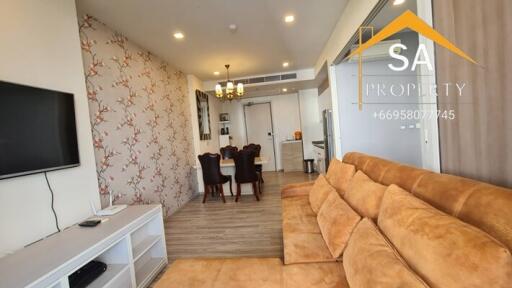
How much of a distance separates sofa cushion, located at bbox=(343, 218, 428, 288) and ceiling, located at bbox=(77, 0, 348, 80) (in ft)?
7.73

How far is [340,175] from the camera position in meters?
2.17

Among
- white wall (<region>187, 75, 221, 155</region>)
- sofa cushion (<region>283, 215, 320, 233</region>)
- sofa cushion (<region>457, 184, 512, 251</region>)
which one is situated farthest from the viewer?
white wall (<region>187, 75, 221, 155</region>)

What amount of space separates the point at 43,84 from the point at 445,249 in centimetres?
246

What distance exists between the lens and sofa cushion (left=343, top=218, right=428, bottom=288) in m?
0.80

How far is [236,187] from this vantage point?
4.62 m

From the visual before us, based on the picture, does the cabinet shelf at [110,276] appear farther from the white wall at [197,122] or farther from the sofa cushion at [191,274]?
the white wall at [197,122]

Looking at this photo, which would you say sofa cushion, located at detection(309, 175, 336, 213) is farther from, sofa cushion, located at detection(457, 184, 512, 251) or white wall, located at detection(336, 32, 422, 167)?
white wall, located at detection(336, 32, 422, 167)

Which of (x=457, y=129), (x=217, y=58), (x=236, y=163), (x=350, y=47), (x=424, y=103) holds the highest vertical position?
(x=217, y=58)

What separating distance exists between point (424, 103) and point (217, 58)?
329cm

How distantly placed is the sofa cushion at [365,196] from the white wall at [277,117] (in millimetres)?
5407

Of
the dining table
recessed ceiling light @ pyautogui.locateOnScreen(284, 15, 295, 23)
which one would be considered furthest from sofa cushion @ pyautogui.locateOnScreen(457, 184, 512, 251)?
the dining table

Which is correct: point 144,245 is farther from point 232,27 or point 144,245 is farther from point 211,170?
point 232,27

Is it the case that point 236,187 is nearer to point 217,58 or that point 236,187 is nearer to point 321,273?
point 217,58

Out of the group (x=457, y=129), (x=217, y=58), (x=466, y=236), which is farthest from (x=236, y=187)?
(x=466, y=236)
